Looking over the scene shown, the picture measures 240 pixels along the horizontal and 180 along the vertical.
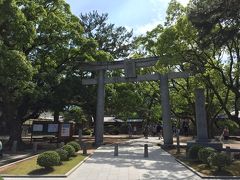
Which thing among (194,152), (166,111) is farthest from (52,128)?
(194,152)

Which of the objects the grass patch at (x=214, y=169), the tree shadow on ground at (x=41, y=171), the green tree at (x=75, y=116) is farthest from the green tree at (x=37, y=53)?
the green tree at (x=75, y=116)

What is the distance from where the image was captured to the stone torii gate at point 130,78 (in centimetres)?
2852

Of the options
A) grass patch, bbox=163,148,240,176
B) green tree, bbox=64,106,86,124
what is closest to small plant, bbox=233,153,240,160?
grass patch, bbox=163,148,240,176

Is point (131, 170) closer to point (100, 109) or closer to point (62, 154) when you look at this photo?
point (62, 154)

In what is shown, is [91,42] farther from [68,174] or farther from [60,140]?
[68,174]

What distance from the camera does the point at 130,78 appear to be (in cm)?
3055

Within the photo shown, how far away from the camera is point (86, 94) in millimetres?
32125

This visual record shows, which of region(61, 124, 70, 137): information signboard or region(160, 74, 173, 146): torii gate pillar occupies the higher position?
region(160, 74, 173, 146): torii gate pillar

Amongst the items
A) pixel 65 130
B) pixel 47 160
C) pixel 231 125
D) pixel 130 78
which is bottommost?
pixel 47 160

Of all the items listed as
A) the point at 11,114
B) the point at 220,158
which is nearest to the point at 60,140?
the point at 11,114

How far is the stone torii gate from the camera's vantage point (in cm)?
2852

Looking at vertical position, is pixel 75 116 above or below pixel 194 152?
above

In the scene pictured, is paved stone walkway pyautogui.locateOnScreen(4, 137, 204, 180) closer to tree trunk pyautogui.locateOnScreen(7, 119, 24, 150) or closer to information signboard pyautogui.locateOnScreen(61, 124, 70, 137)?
information signboard pyautogui.locateOnScreen(61, 124, 70, 137)

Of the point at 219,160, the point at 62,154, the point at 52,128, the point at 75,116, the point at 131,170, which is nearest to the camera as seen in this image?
the point at 219,160
